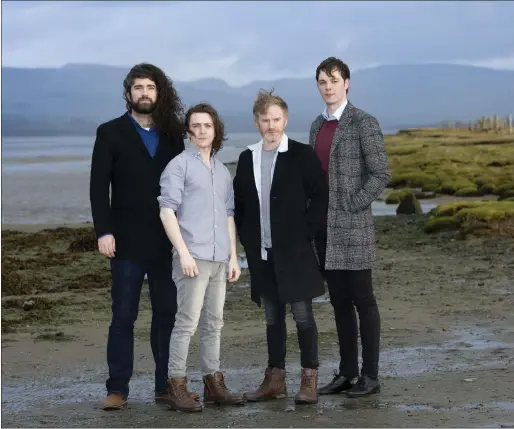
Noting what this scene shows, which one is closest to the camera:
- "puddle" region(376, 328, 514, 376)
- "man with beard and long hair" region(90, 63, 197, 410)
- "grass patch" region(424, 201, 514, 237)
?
"man with beard and long hair" region(90, 63, 197, 410)

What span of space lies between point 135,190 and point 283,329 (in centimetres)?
120

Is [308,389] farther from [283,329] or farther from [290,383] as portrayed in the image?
[290,383]

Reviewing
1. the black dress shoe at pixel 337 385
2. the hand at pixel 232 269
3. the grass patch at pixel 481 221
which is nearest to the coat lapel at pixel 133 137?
the hand at pixel 232 269

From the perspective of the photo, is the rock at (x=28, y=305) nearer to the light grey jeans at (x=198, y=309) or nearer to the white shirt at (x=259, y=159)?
the light grey jeans at (x=198, y=309)

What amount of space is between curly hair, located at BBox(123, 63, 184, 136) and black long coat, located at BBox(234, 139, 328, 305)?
459mm

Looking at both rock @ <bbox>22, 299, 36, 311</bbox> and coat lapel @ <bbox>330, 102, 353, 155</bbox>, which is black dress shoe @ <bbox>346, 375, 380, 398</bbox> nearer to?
coat lapel @ <bbox>330, 102, 353, 155</bbox>

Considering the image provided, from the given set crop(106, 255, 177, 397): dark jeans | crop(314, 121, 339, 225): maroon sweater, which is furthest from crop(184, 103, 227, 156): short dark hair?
crop(106, 255, 177, 397): dark jeans

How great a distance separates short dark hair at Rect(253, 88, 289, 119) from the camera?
21.3 feet

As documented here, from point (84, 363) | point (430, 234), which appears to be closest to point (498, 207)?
point (430, 234)

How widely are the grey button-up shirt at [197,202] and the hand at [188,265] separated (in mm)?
91

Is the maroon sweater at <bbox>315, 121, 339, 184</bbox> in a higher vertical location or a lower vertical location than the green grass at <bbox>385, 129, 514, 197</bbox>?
higher

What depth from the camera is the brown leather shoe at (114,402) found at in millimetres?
6770

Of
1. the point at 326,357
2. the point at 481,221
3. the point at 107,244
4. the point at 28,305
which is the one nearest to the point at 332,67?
the point at 107,244

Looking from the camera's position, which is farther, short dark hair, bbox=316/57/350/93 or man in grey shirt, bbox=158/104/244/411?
short dark hair, bbox=316/57/350/93
